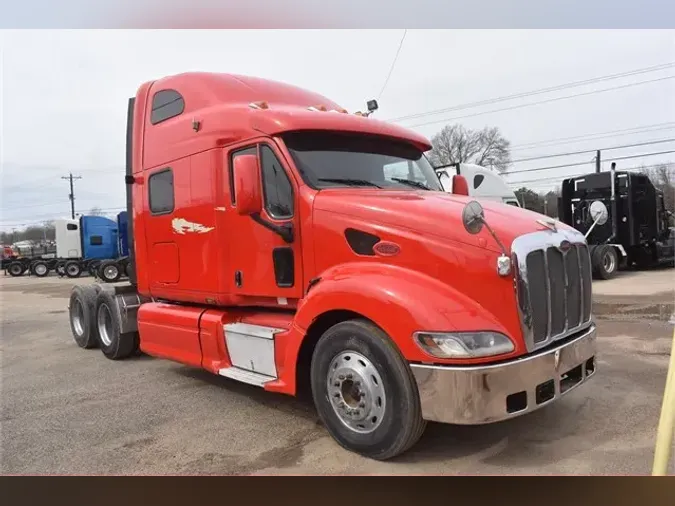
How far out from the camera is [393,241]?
152 inches

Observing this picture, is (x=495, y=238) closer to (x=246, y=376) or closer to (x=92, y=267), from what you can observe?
(x=246, y=376)

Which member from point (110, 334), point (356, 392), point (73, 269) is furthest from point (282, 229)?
point (73, 269)

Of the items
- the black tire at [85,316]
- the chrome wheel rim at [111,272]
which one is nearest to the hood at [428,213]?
the black tire at [85,316]

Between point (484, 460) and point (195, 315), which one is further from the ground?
point (195, 315)

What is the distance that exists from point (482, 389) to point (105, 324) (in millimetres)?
6173

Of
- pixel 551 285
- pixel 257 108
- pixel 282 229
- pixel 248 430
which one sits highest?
pixel 257 108

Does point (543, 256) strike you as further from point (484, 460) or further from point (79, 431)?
point (79, 431)

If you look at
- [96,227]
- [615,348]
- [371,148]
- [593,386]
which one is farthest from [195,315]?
[96,227]

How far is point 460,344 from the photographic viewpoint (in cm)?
342

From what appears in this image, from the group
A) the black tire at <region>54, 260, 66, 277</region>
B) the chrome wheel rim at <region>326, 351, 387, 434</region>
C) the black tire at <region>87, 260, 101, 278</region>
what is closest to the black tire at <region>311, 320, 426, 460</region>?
the chrome wheel rim at <region>326, 351, 387, 434</region>

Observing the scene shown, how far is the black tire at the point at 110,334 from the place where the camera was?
7324 mm

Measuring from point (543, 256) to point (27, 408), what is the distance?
5130 mm

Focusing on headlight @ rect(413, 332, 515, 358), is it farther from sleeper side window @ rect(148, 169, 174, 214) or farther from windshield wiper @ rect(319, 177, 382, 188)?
sleeper side window @ rect(148, 169, 174, 214)

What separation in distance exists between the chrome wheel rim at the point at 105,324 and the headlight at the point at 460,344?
559cm
